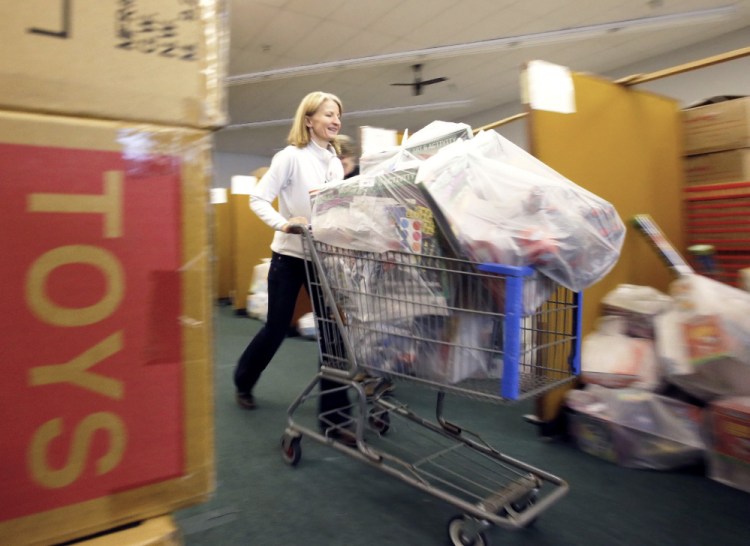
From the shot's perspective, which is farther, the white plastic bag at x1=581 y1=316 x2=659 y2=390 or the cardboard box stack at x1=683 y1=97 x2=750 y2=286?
the cardboard box stack at x1=683 y1=97 x2=750 y2=286

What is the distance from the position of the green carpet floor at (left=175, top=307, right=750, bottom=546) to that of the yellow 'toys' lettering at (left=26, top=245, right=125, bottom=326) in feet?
1.71

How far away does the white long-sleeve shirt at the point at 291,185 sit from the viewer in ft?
6.09

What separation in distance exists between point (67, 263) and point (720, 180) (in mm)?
2586

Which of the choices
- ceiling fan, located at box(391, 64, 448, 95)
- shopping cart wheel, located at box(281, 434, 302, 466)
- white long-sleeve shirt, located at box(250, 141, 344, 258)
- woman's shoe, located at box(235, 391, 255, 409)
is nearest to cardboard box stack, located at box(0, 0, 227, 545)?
shopping cart wheel, located at box(281, 434, 302, 466)

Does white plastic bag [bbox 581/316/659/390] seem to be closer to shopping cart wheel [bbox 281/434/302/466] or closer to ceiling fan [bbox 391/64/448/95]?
shopping cart wheel [bbox 281/434/302/466]

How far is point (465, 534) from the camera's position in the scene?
3.87 feet

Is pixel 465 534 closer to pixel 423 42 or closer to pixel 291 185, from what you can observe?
pixel 291 185

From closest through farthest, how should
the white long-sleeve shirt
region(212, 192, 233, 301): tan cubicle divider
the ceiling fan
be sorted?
1. the white long-sleeve shirt
2. region(212, 192, 233, 301): tan cubicle divider
3. the ceiling fan

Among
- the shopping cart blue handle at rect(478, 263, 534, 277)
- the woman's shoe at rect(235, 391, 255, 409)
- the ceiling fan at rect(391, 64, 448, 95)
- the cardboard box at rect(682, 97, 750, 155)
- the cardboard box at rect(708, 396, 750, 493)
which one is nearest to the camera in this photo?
the shopping cart blue handle at rect(478, 263, 534, 277)

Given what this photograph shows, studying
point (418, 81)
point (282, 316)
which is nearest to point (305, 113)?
point (282, 316)

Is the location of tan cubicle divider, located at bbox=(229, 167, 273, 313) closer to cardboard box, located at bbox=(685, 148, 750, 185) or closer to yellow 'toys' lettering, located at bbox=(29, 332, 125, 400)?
cardboard box, located at bbox=(685, 148, 750, 185)

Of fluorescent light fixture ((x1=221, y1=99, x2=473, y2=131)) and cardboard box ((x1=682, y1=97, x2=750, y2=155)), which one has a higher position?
fluorescent light fixture ((x1=221, y1=99, x2=473, y2=131))

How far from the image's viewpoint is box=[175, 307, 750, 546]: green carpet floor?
125 cm

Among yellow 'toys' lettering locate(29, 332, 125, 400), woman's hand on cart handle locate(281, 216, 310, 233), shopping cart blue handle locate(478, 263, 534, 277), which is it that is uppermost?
woman's hand on cart handle locate(281, 216, 310, 233)
